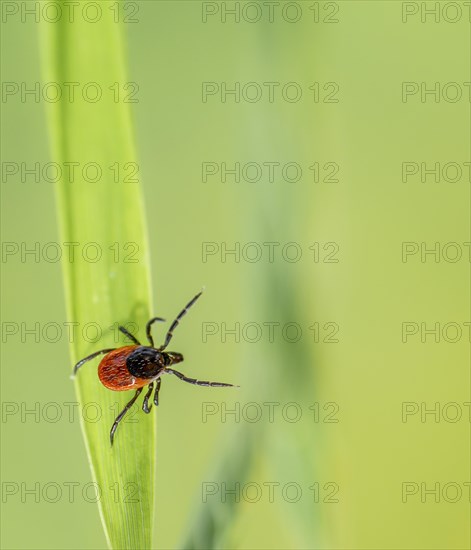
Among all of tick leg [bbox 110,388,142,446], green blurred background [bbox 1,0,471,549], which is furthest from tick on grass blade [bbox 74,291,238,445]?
green blurred background [bbox 1,0,471,549]

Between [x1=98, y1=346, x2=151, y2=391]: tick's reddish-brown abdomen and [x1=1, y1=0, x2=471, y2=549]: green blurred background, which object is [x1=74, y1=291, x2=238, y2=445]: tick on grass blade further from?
[x1=1, y1=0, x2=471, y2=549]: green blurred background

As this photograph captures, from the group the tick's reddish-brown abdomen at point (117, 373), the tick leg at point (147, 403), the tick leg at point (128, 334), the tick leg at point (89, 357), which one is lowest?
the tick leg at point (147, 403)

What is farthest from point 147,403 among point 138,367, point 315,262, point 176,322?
point 315,262

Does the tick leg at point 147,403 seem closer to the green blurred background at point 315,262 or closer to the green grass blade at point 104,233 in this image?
the green grass blade at point 104,233

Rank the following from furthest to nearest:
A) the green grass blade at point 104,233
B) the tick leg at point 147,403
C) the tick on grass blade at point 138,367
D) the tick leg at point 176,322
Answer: the tick leg at point 176,322
the tick on grass blade at point 138,367
the tick leg at point 147,403
the green grass blade at point 104,233

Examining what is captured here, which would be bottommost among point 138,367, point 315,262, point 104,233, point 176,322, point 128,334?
point 138,367

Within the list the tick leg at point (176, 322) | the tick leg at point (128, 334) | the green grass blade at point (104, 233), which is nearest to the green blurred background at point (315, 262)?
the tick leg at point (176, 322)

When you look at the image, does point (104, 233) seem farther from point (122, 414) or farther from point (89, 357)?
point (122, 414)
